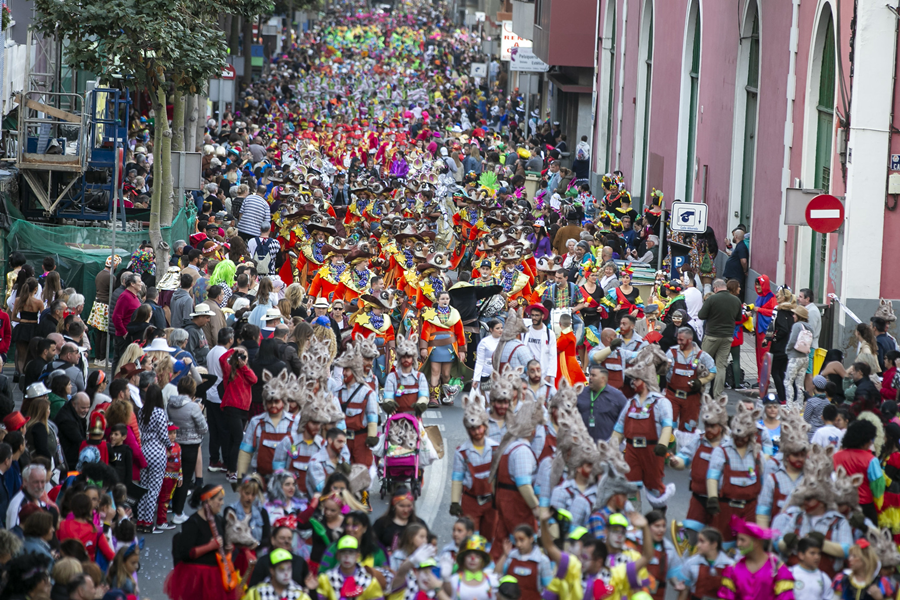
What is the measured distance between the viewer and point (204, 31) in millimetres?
22281

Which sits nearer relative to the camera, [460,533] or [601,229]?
[460,533]

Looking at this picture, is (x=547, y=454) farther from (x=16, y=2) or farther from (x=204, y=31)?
(x=16, y=2)

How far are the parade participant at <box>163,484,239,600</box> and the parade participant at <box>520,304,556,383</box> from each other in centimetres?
641

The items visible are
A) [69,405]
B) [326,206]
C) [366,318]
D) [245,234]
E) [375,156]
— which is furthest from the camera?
[375,156]

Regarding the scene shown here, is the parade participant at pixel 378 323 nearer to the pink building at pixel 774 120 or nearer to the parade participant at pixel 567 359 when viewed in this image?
the parade participant at pixel 567 359

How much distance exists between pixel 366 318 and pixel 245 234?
760 centimetres

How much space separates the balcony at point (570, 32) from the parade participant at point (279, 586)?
3970 cm

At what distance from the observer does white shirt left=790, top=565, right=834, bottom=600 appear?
347 inches

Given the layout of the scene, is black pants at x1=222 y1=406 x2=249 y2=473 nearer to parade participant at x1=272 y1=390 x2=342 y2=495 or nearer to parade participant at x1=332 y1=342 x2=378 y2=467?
parade participant at x1=332 y1=342 x2=378 y2=467

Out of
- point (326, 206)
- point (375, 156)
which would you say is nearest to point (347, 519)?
point (326, 206)

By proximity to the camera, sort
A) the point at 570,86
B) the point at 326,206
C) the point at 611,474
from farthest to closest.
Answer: the point at 570,86, the point at 326,206, the point at 611,474

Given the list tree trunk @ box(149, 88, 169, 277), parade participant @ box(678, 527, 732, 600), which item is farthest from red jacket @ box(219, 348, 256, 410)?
tree trunk @ box(149, 88, 169, 277)

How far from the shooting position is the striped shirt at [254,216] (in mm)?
24375

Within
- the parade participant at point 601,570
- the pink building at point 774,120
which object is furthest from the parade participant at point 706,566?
the pink building at point 774,120
